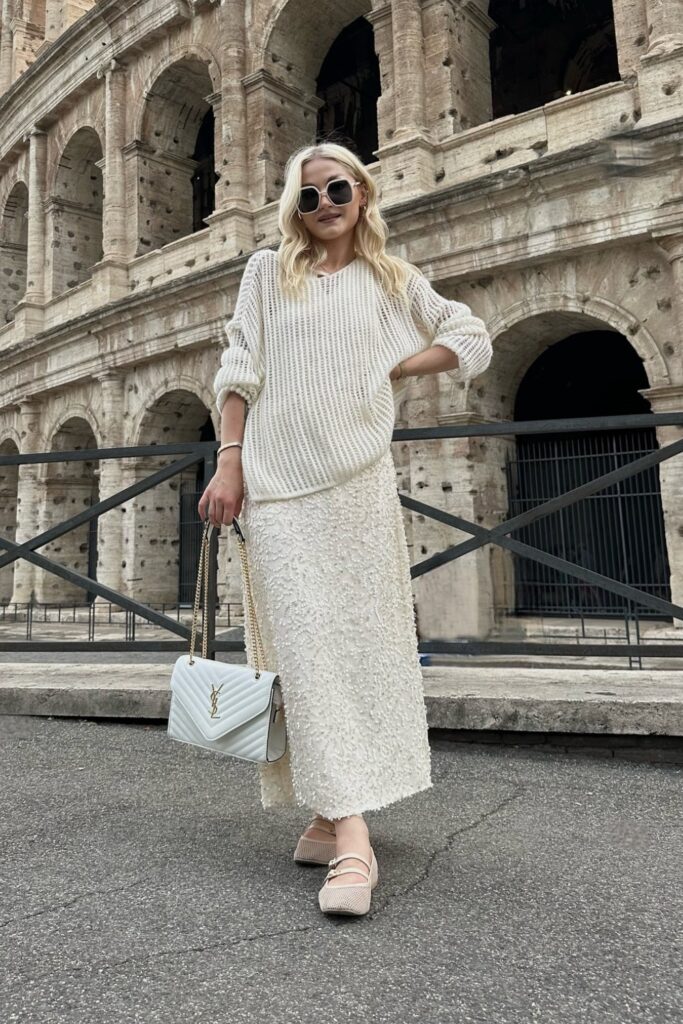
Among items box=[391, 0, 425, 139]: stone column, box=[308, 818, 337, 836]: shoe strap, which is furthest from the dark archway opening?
box=[308, 818, 337, 836]: shoe strap

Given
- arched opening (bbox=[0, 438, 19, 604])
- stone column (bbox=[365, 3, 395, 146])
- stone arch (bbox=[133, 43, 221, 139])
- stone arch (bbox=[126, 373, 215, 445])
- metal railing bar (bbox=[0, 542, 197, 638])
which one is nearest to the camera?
metal railing bar (bbox=[0, 542, 197, 638])

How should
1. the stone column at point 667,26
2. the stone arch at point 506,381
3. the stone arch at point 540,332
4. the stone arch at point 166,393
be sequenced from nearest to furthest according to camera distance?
the stone column at point 667,26 → the stone arch at point 540,332 → the stone arch at point 506,381 → the stone arch at point 166,393

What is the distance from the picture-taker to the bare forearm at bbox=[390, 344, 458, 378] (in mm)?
1958

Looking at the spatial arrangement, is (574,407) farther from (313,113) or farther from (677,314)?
(313,113)

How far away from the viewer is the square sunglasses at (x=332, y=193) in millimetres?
1913

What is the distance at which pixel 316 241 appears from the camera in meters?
2.00

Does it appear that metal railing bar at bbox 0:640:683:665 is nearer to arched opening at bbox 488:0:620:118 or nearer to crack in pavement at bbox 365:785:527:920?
crack in pavement at bbox 365:785:527:920

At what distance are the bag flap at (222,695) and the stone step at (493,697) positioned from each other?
1278 millimetres

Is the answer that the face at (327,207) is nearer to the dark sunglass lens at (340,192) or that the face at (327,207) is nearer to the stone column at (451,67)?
the dark sunglass lens at (340,192)

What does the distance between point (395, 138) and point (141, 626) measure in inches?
303

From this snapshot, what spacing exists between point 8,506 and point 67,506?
3.46m

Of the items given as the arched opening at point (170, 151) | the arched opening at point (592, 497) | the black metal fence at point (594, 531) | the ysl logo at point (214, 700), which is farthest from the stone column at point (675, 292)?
the arched opening at point (170, 151)

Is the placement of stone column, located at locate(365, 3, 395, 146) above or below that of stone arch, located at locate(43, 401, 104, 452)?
above

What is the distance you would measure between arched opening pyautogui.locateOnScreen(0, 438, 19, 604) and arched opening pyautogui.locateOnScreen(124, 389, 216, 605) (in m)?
5.74
